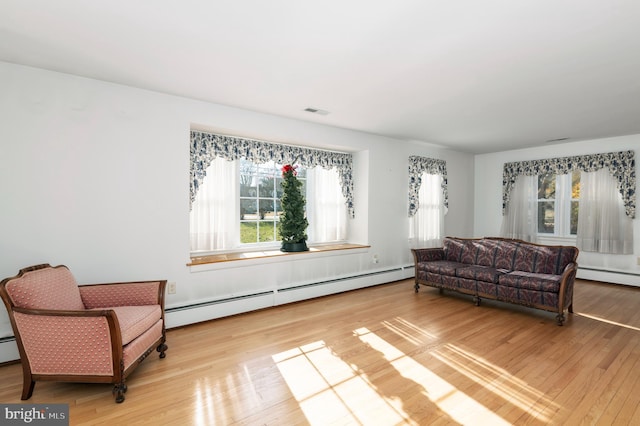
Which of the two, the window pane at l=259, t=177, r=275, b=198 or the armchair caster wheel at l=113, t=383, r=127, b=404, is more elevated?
the window pane at l=259, t=177, r=275, b=198

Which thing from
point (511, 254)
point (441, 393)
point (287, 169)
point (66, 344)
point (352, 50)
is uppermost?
point (352, 50)

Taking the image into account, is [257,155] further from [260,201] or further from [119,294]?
[119,294]

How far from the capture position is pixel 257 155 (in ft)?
14.1

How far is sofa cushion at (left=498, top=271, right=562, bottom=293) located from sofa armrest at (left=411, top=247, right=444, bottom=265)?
1.18 m

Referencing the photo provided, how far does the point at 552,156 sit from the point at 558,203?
2.99 ft

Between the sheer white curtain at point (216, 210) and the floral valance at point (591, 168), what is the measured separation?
5.59m

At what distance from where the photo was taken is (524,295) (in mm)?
3943

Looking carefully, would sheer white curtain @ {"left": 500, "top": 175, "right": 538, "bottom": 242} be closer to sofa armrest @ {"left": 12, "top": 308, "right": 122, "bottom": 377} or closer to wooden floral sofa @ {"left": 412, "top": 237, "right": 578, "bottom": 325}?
wooden floral sofa @ {"left": 412, "top": 237, "right": 578, "bottom": 325}

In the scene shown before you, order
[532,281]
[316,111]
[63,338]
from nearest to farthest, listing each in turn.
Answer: [63,338]
[532,281]
[316,111]

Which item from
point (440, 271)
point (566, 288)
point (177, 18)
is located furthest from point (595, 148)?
point (177, 18)

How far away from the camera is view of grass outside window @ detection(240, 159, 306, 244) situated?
4465mm

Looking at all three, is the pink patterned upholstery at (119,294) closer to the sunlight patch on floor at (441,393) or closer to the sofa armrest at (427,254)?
the sunlight patch on floor at (441,393)

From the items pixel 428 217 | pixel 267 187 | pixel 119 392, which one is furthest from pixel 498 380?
pixel 428 217

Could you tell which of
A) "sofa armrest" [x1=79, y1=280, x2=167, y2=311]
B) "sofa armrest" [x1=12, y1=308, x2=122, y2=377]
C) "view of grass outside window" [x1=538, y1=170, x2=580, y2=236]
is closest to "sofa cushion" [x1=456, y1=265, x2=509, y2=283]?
"view of grass outside window" [x1=538, y1=170, x2=580, y2=236]
